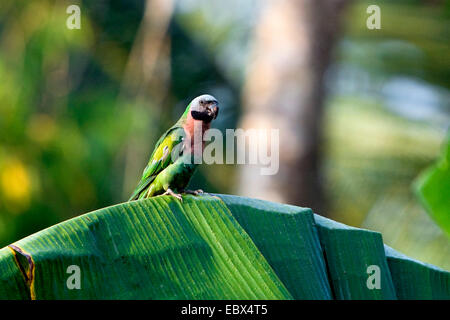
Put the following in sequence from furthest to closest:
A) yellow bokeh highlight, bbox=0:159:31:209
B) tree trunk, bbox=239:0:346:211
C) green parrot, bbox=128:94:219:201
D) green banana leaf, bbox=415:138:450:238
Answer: yellow bokeh highlight, bbox=0:159:31:209 < tree trunk, bbox=239:0:346:211 < green parrot, bbox=128:94:219:201 < green banana leaf, bbox=415:138:450:238

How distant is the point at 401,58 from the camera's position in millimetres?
12930

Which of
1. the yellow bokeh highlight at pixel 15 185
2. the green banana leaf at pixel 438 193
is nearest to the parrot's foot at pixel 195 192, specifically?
the green banana leaf at pixel 438 193

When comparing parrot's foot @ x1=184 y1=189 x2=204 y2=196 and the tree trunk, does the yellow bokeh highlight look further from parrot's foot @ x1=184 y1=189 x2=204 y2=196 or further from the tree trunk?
parrot's foot @ x1=184 y1=189 x2=204 y2=196

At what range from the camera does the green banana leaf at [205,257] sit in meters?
2.34

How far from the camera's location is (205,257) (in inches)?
104

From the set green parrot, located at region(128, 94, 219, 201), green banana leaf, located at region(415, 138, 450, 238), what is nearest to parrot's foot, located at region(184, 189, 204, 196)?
green parrot, located at region(128, 94, 219, 201)

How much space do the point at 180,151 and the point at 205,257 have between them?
1.22m

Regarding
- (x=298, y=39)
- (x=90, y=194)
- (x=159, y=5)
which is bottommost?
(x=90, y=194)

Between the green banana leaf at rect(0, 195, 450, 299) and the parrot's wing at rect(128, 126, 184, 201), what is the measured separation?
897 mm

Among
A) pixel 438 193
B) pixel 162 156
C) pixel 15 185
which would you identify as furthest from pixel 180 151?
pixel 15 185

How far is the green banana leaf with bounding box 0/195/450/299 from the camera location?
234 cm
